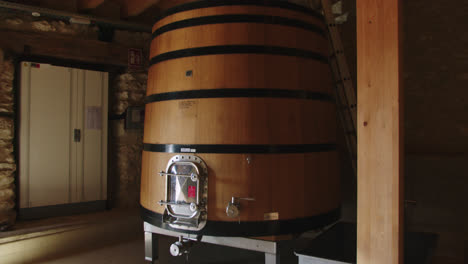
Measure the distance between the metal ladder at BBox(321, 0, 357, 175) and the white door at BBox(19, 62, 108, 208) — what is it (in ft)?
8.95

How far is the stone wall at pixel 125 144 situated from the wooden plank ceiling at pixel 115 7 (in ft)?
2.36

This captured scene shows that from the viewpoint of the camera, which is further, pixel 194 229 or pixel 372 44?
pixel 194 229

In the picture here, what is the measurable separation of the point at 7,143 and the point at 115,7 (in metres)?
1.96

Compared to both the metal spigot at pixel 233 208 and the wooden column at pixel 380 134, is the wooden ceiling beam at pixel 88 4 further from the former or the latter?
the wooden column at pixel 380 134

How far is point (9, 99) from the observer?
3535 millimetres

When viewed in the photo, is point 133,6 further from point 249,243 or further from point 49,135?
point 249,243

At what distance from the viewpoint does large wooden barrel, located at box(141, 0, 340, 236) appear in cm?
207

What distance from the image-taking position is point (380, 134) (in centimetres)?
157

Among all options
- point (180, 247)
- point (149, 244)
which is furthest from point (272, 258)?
point (149, 244)

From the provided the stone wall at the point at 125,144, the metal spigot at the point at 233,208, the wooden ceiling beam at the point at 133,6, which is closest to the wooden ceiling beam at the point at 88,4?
the wooden ceiling beam at the point at 133,6

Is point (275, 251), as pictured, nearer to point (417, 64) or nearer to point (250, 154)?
point (250, 154)

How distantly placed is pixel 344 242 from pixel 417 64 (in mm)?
2038

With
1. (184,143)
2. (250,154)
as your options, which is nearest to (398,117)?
(250,154)

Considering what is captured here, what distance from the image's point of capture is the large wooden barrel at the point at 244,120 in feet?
6.81
